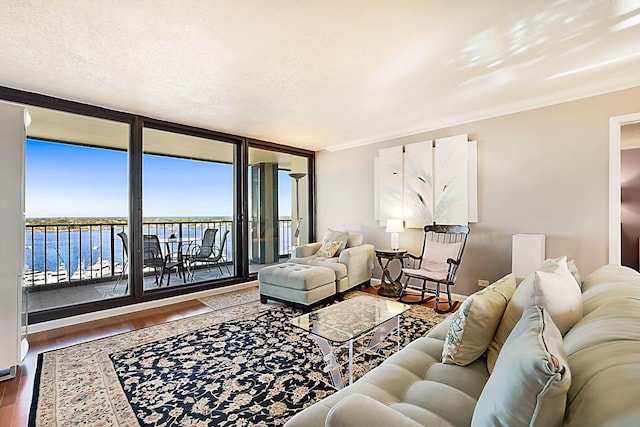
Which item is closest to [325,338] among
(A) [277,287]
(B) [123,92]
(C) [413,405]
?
(C) [413,405]

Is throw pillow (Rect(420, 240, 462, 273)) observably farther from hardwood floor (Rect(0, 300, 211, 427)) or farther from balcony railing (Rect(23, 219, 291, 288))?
balcony railing (Rect(23, 219, 291, 288))

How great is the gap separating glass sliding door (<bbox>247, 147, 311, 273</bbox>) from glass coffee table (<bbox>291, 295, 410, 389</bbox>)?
119 inches

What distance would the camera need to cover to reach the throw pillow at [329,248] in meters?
4.61

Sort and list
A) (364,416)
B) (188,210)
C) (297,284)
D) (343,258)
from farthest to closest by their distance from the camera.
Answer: (188,210) → (343,258) → (297,284) → (364,416)

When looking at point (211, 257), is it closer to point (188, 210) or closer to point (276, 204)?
point (188, 210)

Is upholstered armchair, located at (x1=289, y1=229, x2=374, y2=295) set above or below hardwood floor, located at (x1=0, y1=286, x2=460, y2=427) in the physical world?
above

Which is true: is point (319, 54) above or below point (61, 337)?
above

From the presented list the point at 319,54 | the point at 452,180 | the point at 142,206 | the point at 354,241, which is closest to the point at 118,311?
the point at 142,206

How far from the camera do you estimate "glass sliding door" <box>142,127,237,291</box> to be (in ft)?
16.3

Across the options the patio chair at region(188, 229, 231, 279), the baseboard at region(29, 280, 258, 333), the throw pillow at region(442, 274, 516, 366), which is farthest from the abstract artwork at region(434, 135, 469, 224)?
the patio chair at region(188, 229, 231, 279)

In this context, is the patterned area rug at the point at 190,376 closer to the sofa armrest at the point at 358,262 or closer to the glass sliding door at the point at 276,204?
the sofa armrest at the point at 358,262

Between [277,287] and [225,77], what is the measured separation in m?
2.52

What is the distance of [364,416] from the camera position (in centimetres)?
94

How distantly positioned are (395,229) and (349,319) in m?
2.22
